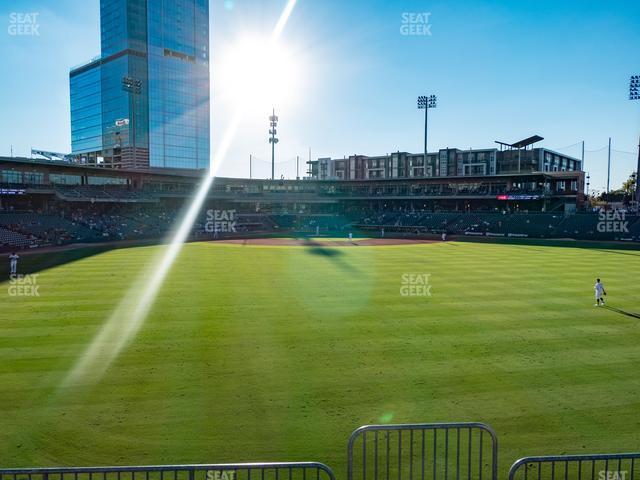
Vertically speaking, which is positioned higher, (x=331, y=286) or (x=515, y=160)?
(x=515, y=160)

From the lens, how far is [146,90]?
12256cm

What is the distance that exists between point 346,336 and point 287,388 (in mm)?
5025

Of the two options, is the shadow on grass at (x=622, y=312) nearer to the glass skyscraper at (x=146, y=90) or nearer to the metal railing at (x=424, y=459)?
the metal railing at (x=424, y=459)

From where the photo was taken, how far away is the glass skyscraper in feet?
398

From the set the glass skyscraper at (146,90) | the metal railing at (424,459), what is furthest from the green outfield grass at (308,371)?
the glass skyscraper at (146,90)

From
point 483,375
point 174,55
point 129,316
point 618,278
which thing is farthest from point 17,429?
point 174,55

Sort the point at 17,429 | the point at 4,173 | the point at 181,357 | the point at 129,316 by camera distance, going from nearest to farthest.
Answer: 1. the point at 17,429
2. the point at 181,357
3. the point at 129,316
4. the point at 4,173

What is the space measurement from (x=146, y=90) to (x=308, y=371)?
12741 centimetres

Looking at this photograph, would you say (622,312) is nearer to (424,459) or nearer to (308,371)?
(308,371)

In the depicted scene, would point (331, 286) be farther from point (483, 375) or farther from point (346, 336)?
point (483, 375)

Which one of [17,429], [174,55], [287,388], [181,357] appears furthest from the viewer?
[174,55]

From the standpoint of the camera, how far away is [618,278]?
3025 centimetres

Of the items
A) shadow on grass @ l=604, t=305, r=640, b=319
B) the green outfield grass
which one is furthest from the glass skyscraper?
shadow on grass @ l=604, t=305, r=640, b=319

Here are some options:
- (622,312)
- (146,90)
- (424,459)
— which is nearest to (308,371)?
(424,459)
